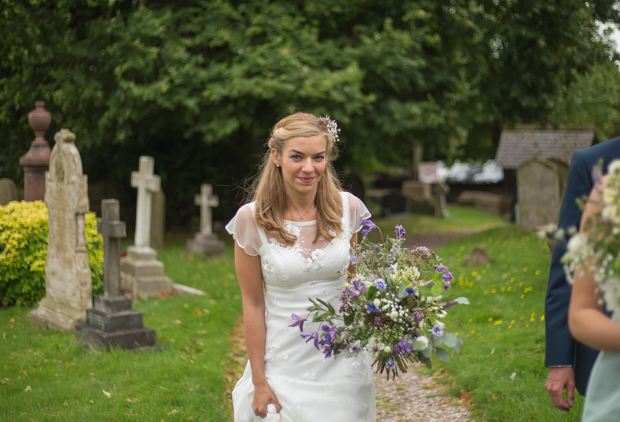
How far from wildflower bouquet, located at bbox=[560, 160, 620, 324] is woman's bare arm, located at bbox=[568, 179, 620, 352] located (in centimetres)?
6

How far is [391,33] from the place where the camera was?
14320mm

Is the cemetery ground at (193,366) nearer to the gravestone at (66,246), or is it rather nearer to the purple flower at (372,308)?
the gravestone at (66,246)

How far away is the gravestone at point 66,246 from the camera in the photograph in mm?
7320

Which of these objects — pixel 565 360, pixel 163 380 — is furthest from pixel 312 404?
pixel 163 380

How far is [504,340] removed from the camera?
6.64 meters

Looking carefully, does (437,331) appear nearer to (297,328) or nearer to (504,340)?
(297,328)

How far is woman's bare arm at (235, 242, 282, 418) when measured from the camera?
10.1ft

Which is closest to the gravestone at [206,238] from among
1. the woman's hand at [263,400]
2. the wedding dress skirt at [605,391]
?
the woman's hand at [263,400]

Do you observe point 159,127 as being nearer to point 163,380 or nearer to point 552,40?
point 552,40

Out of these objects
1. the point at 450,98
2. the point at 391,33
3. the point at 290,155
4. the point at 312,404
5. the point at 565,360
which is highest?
the point at 391,33

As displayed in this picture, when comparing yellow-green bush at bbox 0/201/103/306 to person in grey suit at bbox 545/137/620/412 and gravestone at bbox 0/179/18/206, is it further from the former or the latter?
person in grey suit at bbox 545/137/620/412

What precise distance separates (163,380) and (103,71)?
10195 mm

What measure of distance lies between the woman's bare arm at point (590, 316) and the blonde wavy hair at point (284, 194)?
4.81 feet

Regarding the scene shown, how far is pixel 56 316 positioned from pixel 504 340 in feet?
16.8
